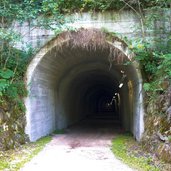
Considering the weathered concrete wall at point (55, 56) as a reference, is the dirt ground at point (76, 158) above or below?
below

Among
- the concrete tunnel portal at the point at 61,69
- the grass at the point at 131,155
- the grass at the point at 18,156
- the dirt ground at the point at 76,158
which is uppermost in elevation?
the concrete tunnel portal at the point at 61,69

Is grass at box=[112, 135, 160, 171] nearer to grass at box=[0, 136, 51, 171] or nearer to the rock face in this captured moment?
the rock face

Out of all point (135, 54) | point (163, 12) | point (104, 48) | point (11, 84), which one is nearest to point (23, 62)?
point (11, 84)

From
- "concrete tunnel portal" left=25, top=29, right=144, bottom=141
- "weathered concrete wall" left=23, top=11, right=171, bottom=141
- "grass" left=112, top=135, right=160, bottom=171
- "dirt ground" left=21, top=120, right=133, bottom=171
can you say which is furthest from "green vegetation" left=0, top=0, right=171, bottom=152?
"grass" left=112, top=135, right=160, bottom=171

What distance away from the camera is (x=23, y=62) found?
36.7 ft

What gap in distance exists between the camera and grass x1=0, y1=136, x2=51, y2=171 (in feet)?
24.3

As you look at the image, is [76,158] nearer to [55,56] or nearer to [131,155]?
[131,155]

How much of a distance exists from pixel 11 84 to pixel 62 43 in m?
2.25

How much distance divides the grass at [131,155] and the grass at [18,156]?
232 cm

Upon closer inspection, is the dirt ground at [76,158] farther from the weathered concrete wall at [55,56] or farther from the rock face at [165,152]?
the weathered concrete wall at [55,56]

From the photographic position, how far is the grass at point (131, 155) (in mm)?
7395

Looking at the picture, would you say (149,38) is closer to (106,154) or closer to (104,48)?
(104,48)

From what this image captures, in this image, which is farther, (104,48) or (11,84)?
(104,48)

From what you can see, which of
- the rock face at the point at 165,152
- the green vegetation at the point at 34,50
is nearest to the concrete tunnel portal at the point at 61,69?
the green vegetation at the point at 34,50
